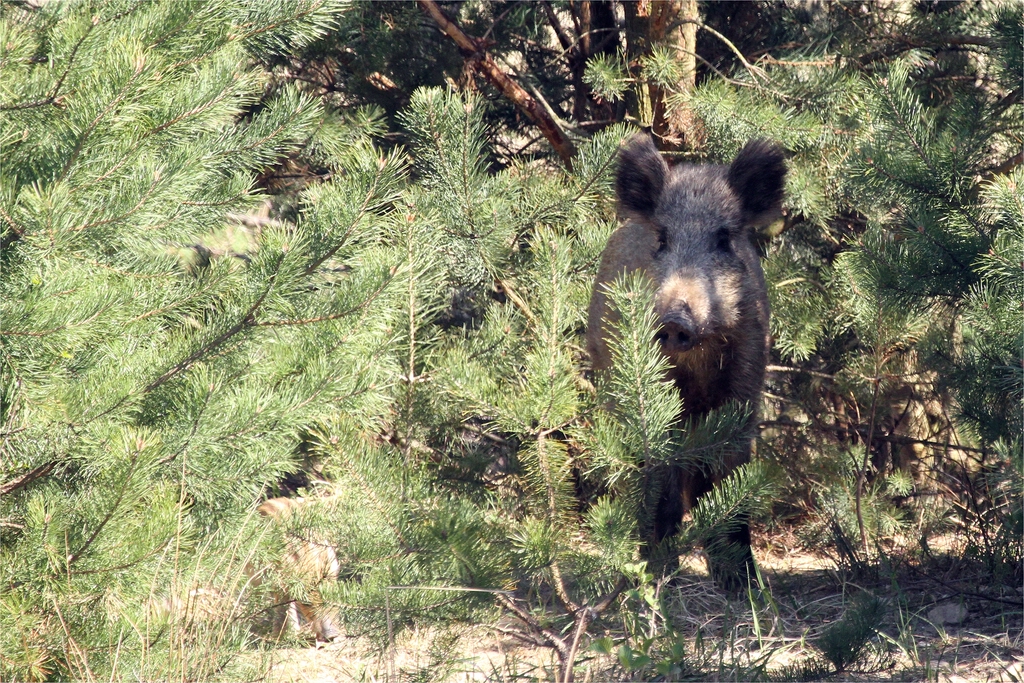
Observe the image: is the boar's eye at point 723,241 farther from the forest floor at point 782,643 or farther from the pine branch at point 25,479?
the pine branch at point 25,479

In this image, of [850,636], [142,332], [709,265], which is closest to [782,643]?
[850,636]

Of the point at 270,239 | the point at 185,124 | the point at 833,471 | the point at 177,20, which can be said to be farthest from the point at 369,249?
the point at 833,471

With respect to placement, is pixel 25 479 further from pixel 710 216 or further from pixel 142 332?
pixel 710 216

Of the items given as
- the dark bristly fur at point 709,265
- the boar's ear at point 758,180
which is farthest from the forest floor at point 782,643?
Answer: the boar's ear at point 758,180

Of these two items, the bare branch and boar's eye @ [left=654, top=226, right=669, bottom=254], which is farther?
the bare branch

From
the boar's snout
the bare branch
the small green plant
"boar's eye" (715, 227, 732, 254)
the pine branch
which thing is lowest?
the small green plant

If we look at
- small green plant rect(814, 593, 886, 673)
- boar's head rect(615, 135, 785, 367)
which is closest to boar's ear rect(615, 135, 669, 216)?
boar's head rect(615, 135, 785, 367)

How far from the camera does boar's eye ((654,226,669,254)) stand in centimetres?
464

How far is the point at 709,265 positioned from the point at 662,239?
0.30 meters

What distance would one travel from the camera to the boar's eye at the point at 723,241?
4.64 meters

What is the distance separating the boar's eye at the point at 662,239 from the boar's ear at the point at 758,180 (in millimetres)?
412

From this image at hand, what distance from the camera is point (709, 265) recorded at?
4500mm

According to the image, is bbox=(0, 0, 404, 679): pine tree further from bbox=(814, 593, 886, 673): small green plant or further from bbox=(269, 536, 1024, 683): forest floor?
bbox=(814, 593, 886, 673): small green plant

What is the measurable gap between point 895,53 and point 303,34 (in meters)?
3.58
